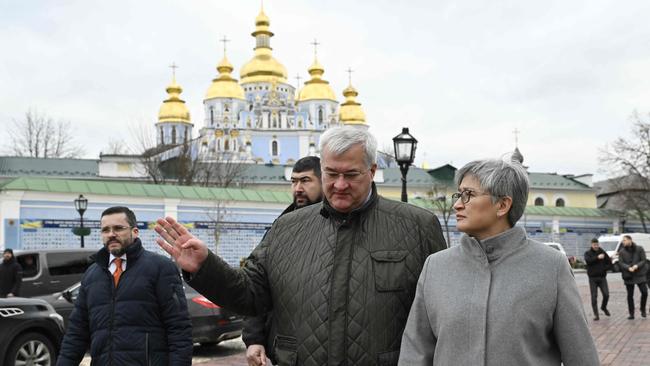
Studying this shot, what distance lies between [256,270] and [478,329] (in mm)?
1107

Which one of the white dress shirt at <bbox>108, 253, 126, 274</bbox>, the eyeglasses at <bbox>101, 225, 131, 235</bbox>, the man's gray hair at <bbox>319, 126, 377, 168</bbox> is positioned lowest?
the white dress shirt at <bbox>108, 253, 126, 274</bbox>

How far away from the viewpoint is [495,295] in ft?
9.05

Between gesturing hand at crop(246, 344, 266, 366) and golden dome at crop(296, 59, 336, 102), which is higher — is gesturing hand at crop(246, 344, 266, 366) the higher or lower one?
the lower one

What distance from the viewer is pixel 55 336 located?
25.6ft

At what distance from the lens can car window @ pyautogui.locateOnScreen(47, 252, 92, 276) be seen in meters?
13.0

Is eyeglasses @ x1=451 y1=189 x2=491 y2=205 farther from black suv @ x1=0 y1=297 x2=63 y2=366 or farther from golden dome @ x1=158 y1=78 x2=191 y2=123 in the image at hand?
golden dome @ x1=158 y1=78 x2=191 y2=123

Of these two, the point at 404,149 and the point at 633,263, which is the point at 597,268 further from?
the point at 404,149

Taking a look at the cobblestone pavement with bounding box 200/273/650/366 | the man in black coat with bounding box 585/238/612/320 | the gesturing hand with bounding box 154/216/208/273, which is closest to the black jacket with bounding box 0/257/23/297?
the cobblestone pavement with bounding box 200/273/650/366

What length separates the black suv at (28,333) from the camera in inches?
289

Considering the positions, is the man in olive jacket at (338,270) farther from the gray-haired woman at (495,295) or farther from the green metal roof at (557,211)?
the green metal roof at (557,211)

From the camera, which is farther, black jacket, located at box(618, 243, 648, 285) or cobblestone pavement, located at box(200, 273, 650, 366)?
black jacket, located at box(618, 243, 648, 285)

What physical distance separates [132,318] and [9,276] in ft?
28.4

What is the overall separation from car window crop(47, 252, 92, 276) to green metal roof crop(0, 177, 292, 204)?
13234mm

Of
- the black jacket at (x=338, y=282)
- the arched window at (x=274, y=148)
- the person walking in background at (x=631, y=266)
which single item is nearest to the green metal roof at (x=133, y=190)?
the person walking in background at (x=631, y=266)
